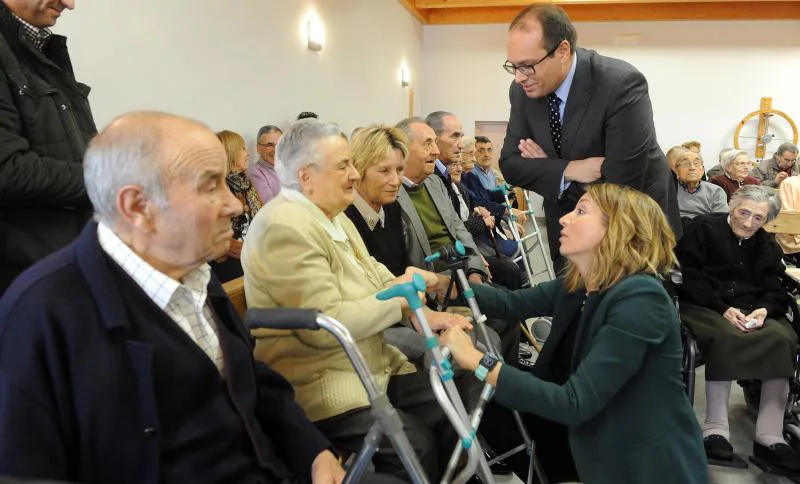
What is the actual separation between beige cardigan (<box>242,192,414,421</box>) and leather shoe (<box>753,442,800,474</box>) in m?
1.79

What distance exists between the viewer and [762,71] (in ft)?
26.2

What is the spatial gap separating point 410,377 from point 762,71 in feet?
28.2

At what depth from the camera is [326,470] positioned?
1.21 m

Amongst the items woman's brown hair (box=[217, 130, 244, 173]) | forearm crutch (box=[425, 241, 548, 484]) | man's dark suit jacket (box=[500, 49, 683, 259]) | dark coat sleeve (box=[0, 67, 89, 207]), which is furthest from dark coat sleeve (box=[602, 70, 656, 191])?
woman's brown hair (box=[217, 130, 244, 173])

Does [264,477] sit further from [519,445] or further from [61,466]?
[519,445]

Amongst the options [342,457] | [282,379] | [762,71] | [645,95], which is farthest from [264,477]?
[762,71]

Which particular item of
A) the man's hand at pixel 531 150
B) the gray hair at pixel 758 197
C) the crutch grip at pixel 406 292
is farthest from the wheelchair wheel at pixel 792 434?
the crutch grip at pixel 406 292

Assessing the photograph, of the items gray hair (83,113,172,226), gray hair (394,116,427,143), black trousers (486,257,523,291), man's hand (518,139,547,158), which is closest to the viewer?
gray hair (83,113,172,226)

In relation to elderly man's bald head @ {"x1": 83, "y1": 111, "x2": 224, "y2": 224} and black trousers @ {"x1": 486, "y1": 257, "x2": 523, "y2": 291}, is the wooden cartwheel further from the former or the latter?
elderly man's bald head @ {"x1": 83, "y1": 111, "x2": 224, "y2": 224}

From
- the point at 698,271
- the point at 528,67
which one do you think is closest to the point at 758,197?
the point at 698,271

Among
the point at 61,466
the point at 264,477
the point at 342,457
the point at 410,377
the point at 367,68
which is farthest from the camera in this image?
the point at 367,68

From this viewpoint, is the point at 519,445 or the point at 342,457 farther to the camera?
the point at 519,445

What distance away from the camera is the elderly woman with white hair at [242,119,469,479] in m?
1.48

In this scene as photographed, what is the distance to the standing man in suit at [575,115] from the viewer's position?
1916mm
